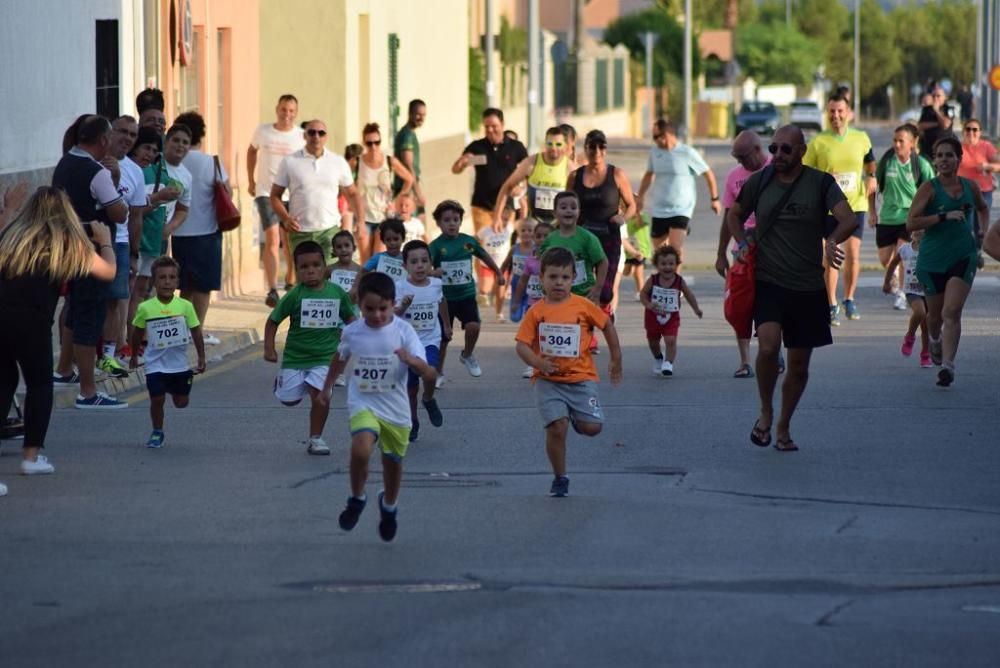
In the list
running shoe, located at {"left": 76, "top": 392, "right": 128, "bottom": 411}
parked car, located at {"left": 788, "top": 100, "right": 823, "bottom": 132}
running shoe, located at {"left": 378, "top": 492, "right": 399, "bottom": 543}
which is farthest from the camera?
parked car, located at {"left": 788, "top": 100, "right": 823, "bottom": 132}

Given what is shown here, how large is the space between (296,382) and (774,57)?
346ft

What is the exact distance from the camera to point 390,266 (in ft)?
45.0

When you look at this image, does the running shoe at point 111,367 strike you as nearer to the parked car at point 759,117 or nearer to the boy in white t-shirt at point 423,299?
the boy in white t-shirt at point 423,299

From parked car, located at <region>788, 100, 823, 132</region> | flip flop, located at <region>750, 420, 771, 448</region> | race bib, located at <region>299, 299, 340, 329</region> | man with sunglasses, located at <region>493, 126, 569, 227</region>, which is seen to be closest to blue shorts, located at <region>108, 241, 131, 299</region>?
race bib, located at <region>299, 299, 340, 329</region>

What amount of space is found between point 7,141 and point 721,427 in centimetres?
705

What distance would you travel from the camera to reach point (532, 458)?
11.6 meters

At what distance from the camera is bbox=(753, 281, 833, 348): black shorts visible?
38.5 feet

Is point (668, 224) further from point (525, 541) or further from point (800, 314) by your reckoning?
point (525, 541)

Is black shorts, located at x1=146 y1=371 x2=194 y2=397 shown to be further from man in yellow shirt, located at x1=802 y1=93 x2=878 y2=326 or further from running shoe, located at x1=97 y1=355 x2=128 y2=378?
man in yellow shirt, located at x1=802 y1=93 x2=878 y2=326

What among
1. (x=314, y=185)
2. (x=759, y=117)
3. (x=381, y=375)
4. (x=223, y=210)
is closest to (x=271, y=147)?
(x=314, y=185)

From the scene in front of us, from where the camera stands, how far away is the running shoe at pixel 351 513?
363 inches

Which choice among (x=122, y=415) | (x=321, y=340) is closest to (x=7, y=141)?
(x=122, y=415)

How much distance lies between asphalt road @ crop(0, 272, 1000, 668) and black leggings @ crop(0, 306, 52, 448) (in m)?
0.35

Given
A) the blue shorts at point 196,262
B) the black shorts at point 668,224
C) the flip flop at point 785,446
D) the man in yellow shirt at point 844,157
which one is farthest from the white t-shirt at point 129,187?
the black shorts at point 668,224
